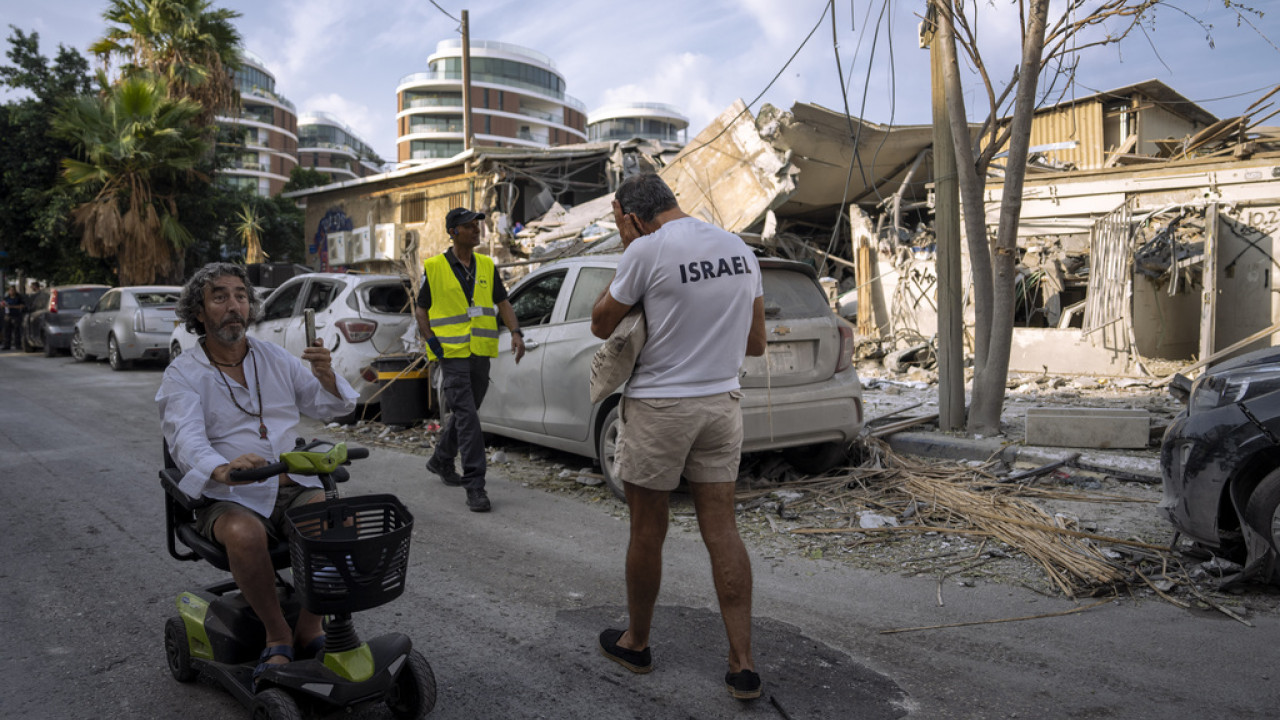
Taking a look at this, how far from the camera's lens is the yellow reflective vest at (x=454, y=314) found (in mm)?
5875

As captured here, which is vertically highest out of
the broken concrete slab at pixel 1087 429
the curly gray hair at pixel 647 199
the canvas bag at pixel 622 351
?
the curly gray hair at pixel 647 199

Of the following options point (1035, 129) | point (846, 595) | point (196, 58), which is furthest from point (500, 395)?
point (196, 58)

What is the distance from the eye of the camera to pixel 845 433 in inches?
236

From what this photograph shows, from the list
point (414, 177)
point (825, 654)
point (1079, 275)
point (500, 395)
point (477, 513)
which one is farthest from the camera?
point (414, 177)

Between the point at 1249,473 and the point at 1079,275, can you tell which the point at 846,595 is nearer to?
the point at 1249,473

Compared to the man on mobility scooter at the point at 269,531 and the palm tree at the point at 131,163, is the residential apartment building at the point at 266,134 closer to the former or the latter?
the palm tree at the point at 131,163

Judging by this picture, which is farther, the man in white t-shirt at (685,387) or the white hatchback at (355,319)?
the white hatchback at (355,319)

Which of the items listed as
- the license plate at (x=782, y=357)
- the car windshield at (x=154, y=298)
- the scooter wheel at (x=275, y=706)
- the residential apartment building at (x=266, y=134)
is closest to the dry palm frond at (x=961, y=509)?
the license plate at (x=782, y=357)

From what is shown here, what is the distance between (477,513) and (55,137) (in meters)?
22.7

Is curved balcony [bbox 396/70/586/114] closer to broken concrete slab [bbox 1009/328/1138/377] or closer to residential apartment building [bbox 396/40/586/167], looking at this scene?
residential apartment building [bbox 396/40/586/167]

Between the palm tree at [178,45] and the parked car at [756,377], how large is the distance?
1958 centimetres

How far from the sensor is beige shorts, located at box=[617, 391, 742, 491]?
10.1 feet

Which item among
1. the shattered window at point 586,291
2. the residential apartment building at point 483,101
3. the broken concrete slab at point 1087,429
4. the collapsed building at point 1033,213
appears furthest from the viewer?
the residential apartment building at point 483,101

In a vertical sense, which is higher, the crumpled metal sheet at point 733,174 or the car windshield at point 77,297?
the crumpled metal sheet at point 733,174
